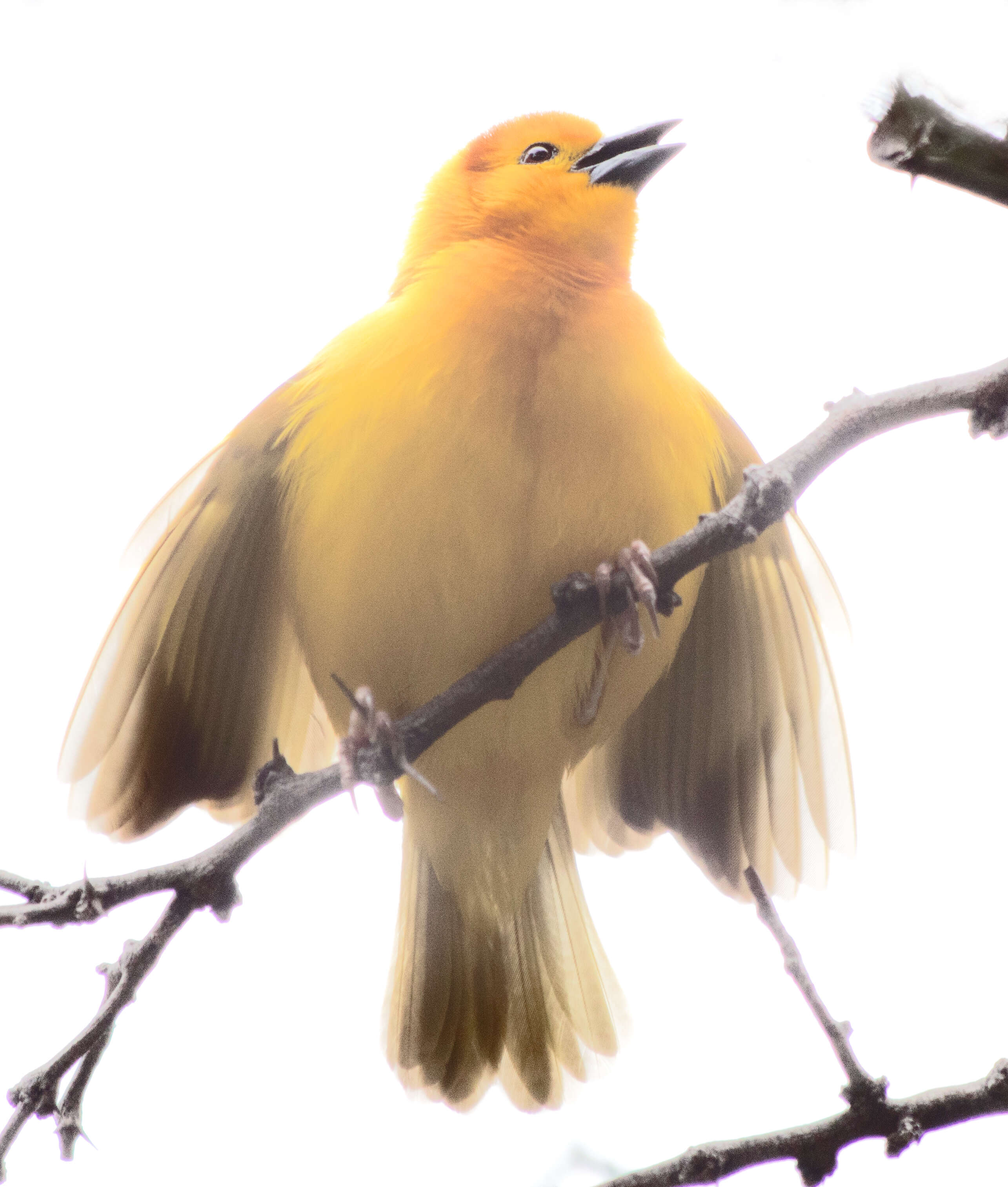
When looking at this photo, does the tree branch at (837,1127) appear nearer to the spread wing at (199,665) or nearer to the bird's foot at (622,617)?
the bird's foot at (622,617)

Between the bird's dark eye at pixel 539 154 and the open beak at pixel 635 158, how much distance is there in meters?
0.09

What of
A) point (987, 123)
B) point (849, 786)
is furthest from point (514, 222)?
point (987, 123)

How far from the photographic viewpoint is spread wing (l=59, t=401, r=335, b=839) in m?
1.22

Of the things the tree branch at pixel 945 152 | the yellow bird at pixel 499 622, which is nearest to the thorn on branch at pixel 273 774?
the yellow bird at pixel 499 622

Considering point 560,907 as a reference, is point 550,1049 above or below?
below

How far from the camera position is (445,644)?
1149 mm

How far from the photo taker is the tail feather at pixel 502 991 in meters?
1.33

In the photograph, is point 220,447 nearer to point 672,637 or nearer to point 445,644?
point 445,644

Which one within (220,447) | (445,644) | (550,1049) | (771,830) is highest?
(220,447)

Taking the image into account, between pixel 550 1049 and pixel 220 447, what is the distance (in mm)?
753

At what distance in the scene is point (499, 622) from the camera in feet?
3.71

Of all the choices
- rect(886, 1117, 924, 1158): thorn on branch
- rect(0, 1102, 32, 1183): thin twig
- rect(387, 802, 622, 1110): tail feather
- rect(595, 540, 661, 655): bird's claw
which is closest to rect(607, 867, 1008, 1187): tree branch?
rect(886, 1117, 924, 1158): thorn on branch

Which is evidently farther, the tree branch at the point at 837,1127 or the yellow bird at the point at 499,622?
the yellow bird at the point at 499,622

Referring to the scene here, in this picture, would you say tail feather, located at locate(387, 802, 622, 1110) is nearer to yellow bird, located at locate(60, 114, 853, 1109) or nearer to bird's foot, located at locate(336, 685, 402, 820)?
yellow bird, located at locate(60, 114, 853, 1109)
